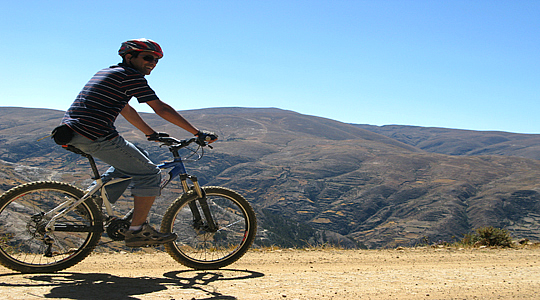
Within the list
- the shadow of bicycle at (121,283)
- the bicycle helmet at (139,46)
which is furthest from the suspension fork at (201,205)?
the bicycle helmet at (139,46)

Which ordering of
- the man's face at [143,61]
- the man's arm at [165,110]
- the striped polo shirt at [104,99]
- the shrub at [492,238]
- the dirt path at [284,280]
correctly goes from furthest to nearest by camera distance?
1. the shrub at [492,238]
2. the man's face at [143,61]
3. the man's arm at [165,110]
4. the striped polo shirt at [104,99]
5. the dirt path at [284,280]

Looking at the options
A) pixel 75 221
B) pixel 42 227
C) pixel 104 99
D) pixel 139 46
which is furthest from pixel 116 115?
pixel 42 227

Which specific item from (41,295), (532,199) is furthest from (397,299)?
(532,199)

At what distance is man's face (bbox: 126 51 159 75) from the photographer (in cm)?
467

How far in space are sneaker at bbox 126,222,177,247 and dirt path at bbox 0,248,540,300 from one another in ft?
1.34

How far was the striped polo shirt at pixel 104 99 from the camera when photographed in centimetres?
439

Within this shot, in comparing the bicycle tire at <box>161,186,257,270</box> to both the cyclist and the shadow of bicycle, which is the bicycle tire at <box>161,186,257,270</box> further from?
the cyclist

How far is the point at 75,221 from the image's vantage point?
4809mm

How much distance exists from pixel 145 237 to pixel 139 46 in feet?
7.06

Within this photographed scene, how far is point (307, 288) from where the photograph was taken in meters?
4.52

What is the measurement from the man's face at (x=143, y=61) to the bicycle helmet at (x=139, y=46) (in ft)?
0.21

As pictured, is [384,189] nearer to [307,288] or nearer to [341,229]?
[341,229]

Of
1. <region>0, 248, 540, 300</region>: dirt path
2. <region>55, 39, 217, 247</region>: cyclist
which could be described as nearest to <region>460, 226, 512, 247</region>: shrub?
<region>0, 248, 540, 300</region>: dirt path

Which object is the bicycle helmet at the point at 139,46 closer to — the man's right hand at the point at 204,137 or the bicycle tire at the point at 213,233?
the man's right hand at the point at 204,137
